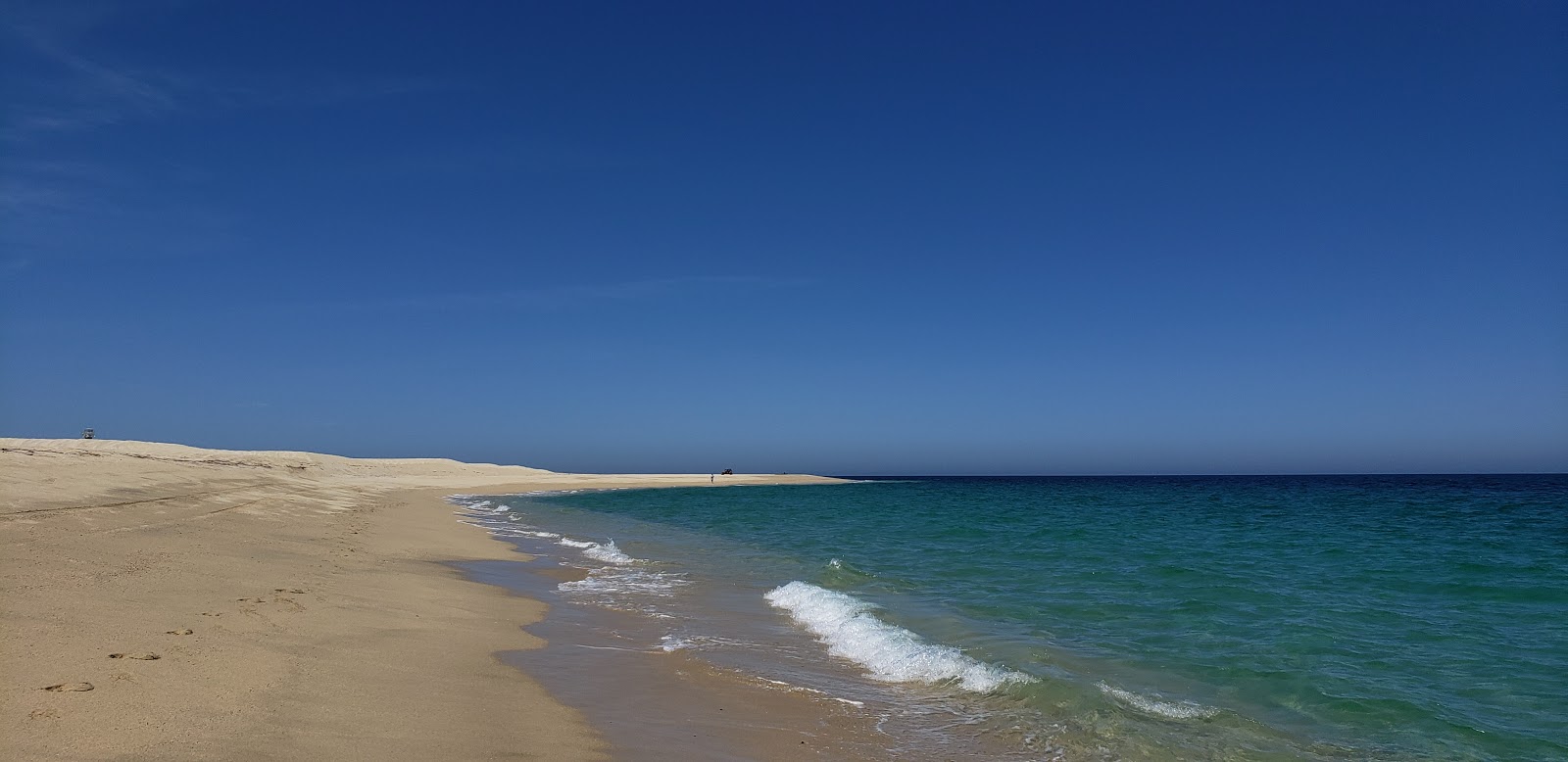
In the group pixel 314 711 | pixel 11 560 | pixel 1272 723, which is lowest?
pixel 1272 723

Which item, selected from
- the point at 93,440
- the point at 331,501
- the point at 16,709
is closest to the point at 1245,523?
the point at 16,709

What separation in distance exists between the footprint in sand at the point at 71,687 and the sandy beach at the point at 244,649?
11 mm

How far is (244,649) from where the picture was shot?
23.5 ft

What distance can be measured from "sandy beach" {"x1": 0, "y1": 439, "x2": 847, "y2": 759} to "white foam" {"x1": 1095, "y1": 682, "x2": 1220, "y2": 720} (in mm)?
4978

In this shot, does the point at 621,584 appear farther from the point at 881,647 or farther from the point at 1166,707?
the point at 1166,707

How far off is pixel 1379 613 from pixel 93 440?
7439cm

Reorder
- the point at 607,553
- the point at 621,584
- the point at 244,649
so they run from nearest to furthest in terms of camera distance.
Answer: the point at 244,649, the point at 621,584, the point at 607,553

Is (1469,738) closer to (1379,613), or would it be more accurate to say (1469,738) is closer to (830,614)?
(1379,613)

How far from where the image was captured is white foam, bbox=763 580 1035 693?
8.49m

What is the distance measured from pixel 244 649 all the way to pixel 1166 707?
333 inches

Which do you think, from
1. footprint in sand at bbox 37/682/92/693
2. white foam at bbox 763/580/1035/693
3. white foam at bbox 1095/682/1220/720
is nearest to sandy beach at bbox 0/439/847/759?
footprint in sand at bbox 37/682/92/693

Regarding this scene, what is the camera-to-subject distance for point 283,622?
848cm

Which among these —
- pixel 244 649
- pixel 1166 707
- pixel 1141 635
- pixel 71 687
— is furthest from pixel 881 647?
pixel 71 687

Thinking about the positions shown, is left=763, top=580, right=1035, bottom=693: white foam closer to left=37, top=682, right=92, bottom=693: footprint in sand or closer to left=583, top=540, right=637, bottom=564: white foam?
left=583, top=540, right=637, bottom=564: white foam
